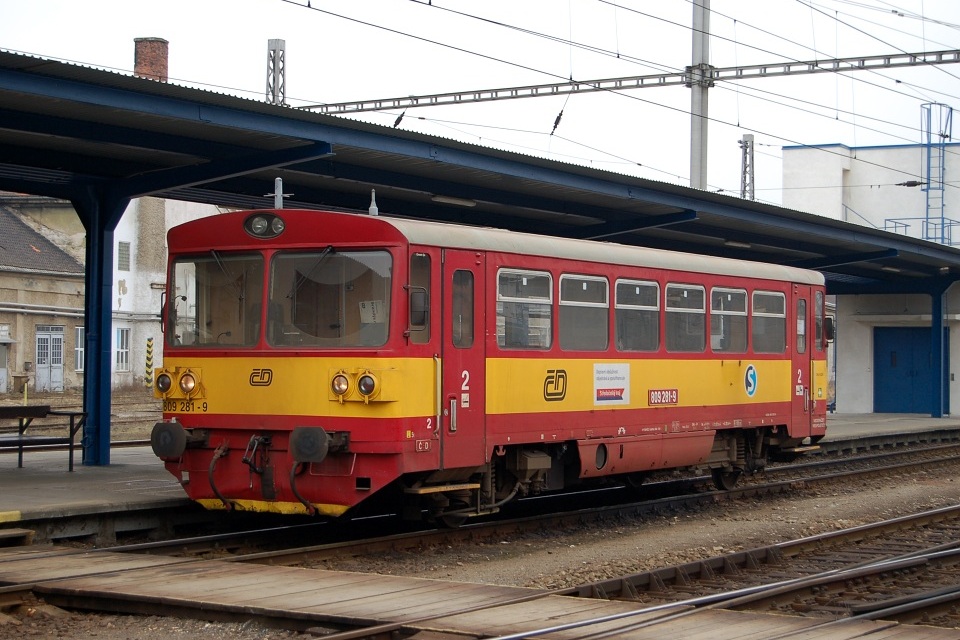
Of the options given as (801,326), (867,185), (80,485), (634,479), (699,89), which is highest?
(867,185)

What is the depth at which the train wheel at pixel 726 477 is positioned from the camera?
16.7 m

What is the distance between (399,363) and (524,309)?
200cm

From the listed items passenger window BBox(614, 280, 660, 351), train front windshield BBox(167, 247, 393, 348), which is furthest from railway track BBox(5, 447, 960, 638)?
passenger window BBox(614, 280, 660, 351)

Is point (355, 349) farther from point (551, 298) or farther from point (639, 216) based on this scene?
point (639, 216)

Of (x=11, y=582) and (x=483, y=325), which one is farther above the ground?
(x=483, y=325)

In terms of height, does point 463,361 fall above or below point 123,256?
below

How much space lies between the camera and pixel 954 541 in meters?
12.3

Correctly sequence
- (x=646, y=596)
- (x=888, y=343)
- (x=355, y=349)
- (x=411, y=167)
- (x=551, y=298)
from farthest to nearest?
(x=888, y=343) < (x=411, y=167) < (x=551, y=298) < (x=355, y=349) < (x=646, y=596)

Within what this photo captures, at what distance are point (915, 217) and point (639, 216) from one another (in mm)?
29064

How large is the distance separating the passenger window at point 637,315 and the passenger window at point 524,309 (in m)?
1.28

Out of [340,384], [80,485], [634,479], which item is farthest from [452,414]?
[634,479]

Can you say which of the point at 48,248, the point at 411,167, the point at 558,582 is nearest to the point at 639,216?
the point at 411,167

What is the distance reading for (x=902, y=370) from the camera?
1430 inches

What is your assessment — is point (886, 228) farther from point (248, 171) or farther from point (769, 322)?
point (248, 171)
